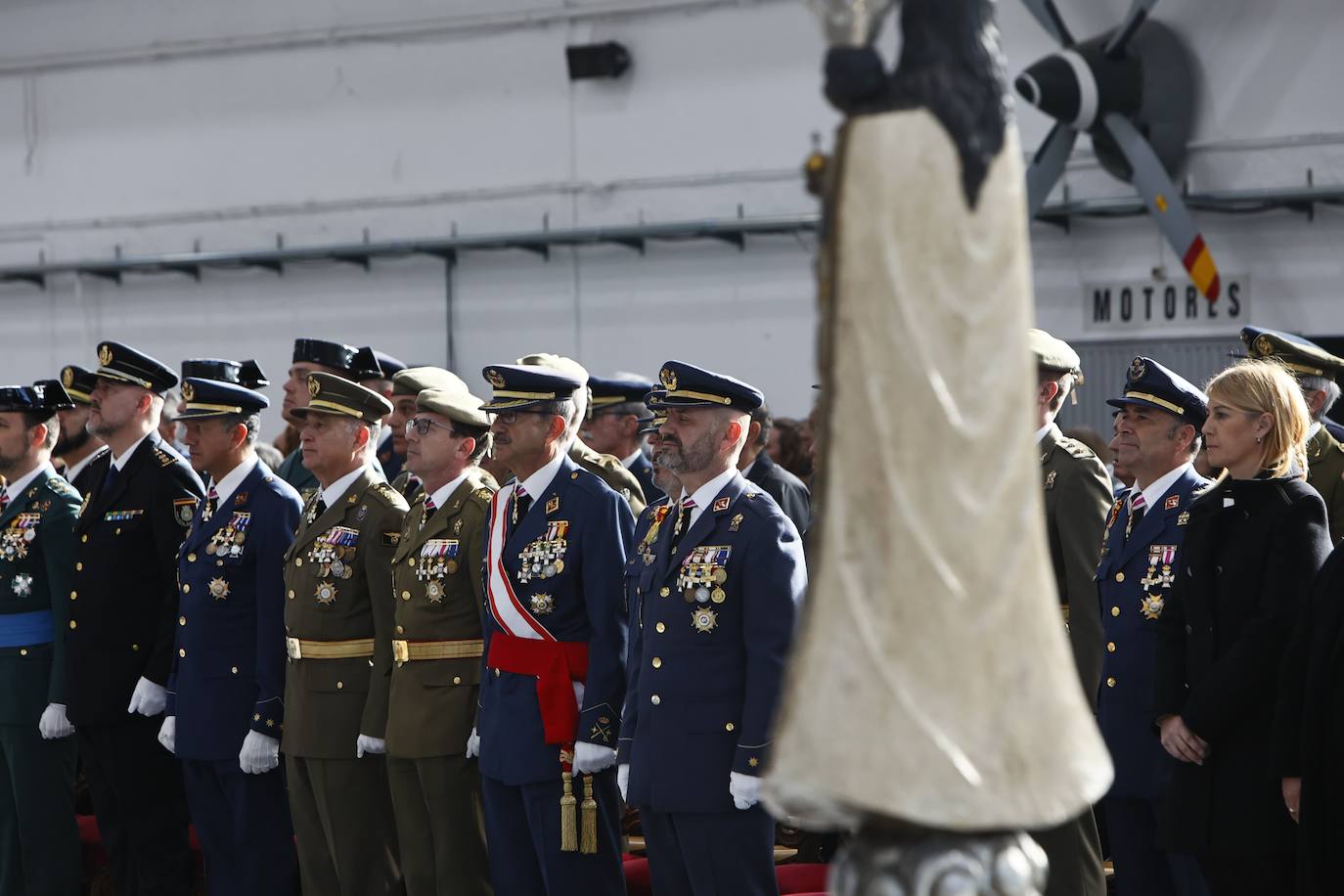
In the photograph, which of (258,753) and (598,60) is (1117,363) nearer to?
(598,60)

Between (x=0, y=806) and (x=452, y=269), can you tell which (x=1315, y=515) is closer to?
(x=0, y=806)

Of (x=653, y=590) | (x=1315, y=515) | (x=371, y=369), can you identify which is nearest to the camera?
(x=1315, y=515)

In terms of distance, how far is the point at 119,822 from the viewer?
5.09 meters

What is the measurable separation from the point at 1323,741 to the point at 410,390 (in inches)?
109

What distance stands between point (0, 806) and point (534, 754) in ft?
7.58

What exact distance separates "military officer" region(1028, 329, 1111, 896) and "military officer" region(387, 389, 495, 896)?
57.6 inches

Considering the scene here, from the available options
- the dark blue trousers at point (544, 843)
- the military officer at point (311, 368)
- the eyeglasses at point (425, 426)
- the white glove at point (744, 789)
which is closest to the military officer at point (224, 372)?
the military officer at point (311, 368)

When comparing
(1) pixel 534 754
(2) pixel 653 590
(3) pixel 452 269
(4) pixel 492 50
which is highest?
(4) pixel 492 50

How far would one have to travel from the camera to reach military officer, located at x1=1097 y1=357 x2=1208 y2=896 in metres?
3.86

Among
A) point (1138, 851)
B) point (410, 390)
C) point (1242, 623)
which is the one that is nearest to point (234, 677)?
point (410, 390)

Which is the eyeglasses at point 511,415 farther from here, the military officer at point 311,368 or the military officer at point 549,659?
the military officer at point 311,368

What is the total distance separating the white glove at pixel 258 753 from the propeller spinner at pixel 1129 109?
6.37 meters

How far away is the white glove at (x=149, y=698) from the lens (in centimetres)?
493

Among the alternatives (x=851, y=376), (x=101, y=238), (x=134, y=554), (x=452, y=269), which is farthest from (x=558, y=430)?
(x=101, y=238)
